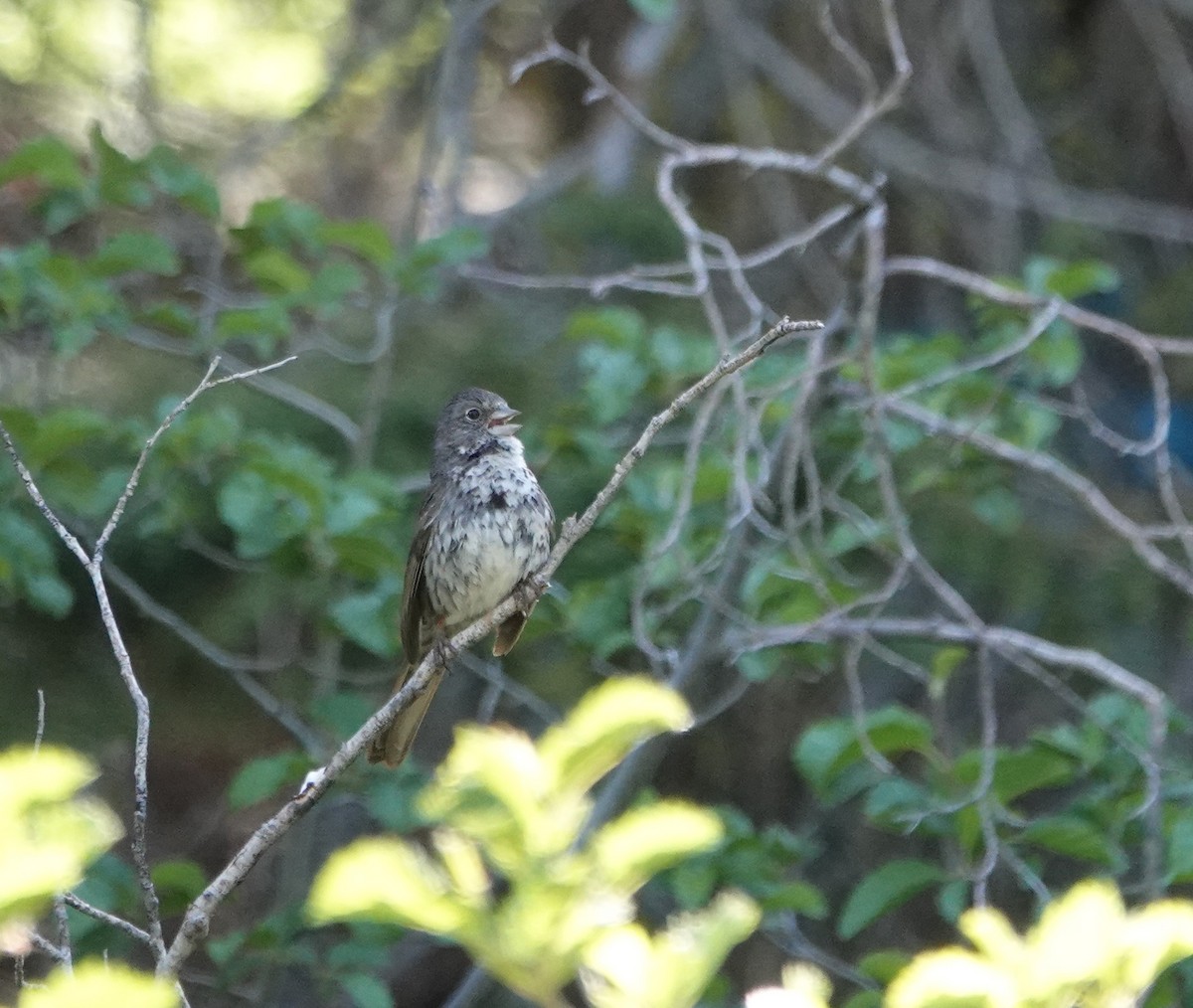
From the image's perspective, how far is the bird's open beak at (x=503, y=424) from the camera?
15.3 ft

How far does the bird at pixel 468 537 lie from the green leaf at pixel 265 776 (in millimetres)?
Answer: 301

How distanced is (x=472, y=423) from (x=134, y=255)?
3.34ft

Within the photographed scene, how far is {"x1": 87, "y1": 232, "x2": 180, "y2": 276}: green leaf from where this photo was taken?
4375mm

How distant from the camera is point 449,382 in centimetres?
548

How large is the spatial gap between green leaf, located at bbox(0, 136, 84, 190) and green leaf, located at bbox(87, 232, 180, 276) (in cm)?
19

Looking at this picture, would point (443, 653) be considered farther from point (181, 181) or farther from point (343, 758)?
point (181, 181)

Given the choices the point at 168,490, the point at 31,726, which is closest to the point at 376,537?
the point at 168,490

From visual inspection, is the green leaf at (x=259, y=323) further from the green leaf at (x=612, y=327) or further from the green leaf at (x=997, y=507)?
the green leaf at (x=997, y=507)

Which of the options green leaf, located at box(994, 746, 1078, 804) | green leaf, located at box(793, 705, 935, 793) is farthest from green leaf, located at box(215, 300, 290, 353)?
green leaf, located at box(994, 746, 1078, 804)

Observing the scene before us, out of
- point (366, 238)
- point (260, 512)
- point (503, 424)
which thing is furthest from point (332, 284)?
point (260, 512)

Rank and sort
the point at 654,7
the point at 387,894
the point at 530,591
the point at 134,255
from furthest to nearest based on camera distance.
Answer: the point at 654,7 → the point at 134,255 → the point at 530,591 → the point at 387,894

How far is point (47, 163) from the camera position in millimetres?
4301

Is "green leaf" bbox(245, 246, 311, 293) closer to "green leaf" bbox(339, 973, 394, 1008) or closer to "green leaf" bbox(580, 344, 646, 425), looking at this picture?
"green leaf" bbox(580, 344, 646, 425)

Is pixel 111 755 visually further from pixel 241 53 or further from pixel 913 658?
pixel 241 53
